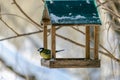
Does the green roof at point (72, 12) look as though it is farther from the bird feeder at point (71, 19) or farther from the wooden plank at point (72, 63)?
the wooden plank at point (72, 63)

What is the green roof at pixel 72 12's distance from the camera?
54.0 inches

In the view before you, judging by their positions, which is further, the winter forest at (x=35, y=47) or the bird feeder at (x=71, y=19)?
the winter forest at (x=35, y=47)

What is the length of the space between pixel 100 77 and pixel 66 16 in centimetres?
141

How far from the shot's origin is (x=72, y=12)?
4.62ft

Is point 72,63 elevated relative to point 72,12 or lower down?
lower down

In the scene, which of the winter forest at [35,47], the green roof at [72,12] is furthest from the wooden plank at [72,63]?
the winter forest at [35,47]

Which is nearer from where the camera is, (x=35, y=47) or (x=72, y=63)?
(x=72, y=63)

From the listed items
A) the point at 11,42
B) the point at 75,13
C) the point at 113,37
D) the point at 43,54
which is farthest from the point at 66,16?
the point at 11,42

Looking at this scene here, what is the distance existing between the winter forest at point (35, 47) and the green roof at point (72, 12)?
1019 millimetres

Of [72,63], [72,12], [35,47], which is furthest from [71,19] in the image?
[35,47]

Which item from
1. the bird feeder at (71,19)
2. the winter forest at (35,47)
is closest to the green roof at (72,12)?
the bird feeder at (71,19)

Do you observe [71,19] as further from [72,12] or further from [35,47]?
[35,47]

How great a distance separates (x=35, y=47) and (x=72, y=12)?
1489 mm

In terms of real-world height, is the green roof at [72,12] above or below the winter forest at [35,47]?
above
